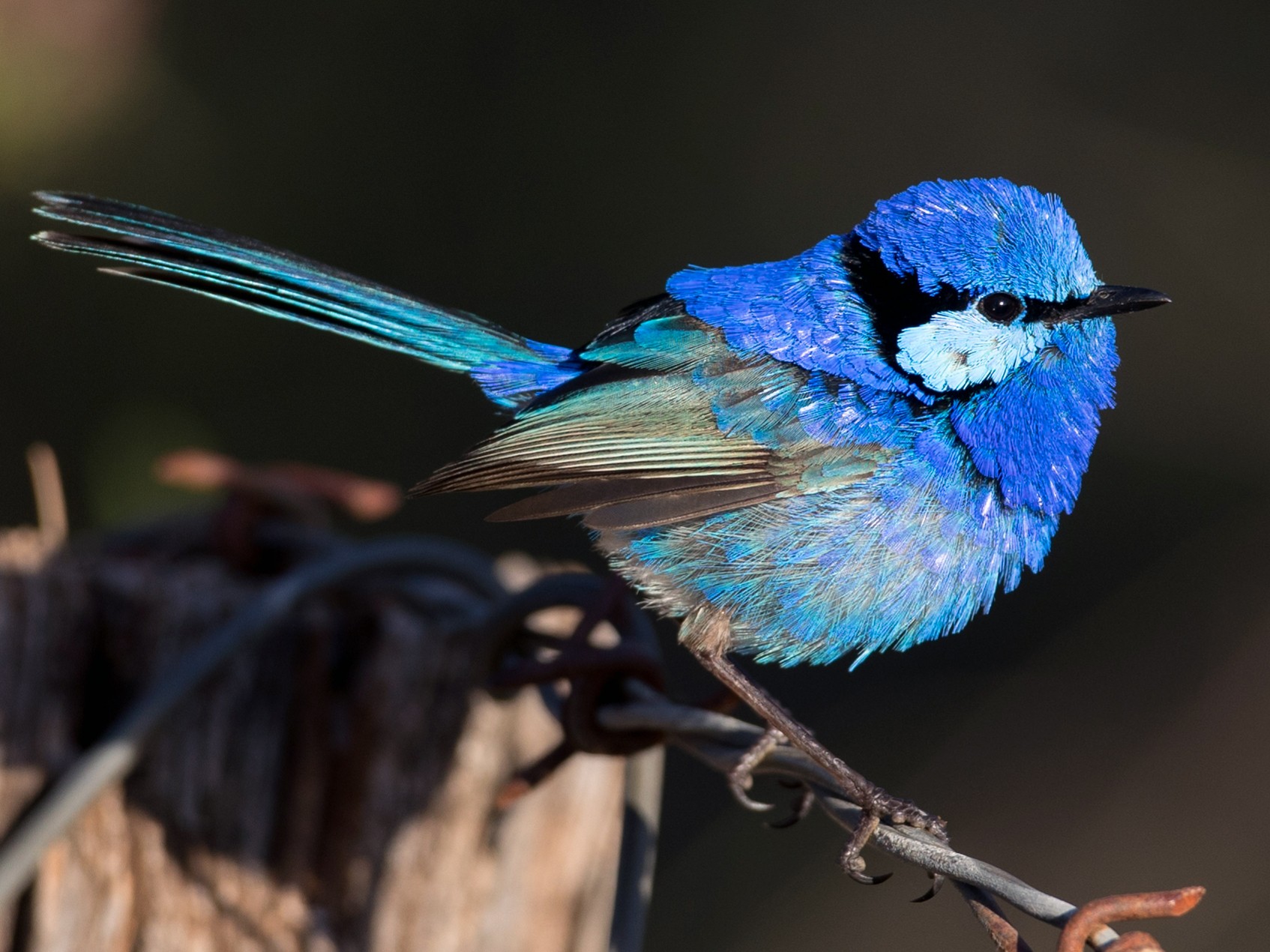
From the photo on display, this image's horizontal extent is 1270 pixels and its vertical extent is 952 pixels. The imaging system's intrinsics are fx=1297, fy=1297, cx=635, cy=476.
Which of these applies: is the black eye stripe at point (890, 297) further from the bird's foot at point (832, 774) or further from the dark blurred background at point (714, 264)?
the dark blurred background at point (714, 264)

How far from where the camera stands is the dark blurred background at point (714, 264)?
5051 mm

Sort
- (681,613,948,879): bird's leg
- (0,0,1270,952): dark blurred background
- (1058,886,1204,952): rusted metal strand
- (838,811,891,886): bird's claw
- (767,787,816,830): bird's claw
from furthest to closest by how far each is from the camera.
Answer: (0,0,1270,952): dark blurred background → (767,787,816,830): bird's claw → (681,613,948,879): bird's leg → (838,811,891,886): bird's claw → (1058,886,1204,952): rusted metal strand

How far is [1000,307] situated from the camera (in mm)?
2527

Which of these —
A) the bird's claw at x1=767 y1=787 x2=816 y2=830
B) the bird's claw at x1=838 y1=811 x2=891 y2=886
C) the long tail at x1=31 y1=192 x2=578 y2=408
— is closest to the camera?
the bird's claw at x1=838 y1=811 x2=891 y2=886

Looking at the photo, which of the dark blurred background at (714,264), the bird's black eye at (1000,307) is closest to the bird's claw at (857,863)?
the bird's black eye at (1000,307)

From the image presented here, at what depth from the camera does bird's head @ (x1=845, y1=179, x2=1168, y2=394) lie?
2498 mm

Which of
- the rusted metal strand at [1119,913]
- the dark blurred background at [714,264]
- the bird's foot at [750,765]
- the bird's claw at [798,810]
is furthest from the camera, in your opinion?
the dark blurred background at [714,264]

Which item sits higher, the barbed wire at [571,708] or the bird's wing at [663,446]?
the bird's wing at [663,446]

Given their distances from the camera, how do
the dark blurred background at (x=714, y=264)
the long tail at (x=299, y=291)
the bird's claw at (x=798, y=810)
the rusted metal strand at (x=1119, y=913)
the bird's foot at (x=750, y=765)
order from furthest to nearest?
the dark blurred background at (x=714, y=264), the long tail at (x=299, y=291), the bird's claw at (x=798, y=810), the bird's foot at (x=750, y=765), the rusted metal strand at (x=1119, y=913)

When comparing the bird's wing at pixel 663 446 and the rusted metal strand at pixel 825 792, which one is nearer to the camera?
the rusted metal strand at pixel 825 792

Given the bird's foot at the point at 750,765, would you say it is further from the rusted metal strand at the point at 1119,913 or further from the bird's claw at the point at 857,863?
the rusted metal strand at the point at 1119,913

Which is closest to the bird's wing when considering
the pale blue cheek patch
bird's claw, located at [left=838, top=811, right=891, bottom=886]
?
the pale blue cheek patch

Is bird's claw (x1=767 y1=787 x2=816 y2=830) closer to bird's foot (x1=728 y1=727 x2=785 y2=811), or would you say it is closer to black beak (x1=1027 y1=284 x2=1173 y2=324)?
bird's foot (x1=728 y1=727 x2=785 y2=811)

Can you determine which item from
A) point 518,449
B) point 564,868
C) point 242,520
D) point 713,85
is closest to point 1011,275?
point 518,449
